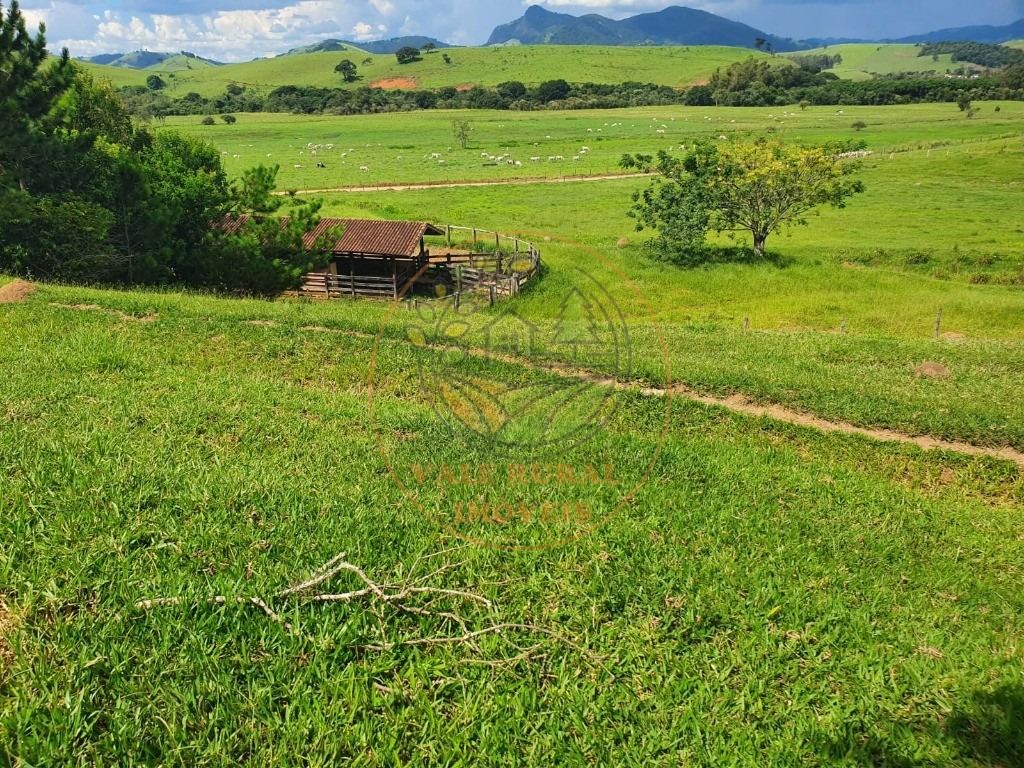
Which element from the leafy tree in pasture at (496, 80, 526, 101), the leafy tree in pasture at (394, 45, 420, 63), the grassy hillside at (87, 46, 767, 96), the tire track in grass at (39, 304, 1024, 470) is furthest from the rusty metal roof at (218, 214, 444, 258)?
the leafy tree in pasture at (394, 45, 420, 63)

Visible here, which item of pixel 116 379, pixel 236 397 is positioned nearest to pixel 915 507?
pixel 236 397

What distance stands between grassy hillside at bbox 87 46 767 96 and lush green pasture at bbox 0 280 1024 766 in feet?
536

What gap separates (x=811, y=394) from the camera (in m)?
11.7

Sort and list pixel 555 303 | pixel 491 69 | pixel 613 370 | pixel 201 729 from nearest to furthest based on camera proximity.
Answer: pixel 201 729
pixel 613 370
pixel 555 303
pixel 491 69

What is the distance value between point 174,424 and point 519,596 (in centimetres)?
480

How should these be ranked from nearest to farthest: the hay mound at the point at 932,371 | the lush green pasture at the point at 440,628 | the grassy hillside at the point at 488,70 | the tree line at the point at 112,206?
the lush green pasture at the point at 440,628 < the hay mound at the point at 932,371 < the tree line at the point at 112,206 < the grassy hillside at the point at 488,70

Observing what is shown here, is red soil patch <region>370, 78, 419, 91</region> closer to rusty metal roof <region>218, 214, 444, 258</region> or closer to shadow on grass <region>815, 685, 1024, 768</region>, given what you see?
rusty metal roof <region>218, 214, 444, 258</region>

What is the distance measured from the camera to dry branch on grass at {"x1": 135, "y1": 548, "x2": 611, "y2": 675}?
3.88 metres

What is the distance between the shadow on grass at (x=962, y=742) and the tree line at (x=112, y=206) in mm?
21915

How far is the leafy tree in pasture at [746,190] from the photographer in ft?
109

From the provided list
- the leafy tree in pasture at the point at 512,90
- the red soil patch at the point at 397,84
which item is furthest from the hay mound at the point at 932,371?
the red soil patch at the point at 397,84

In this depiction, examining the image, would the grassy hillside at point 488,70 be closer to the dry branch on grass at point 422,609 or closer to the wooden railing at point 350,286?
the wooden railing at point 350,286

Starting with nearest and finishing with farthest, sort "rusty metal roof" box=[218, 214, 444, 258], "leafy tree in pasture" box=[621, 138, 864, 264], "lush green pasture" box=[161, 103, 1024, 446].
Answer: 1. "lush green pasture" box=[161, 103, 1024, 446]
2. "rusty metal roof" box=[218, 214, 444, 258]
3. "leafy tree in pasture" box=[621, 138, 864, 264]

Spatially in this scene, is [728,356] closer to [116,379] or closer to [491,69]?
[116,379]
